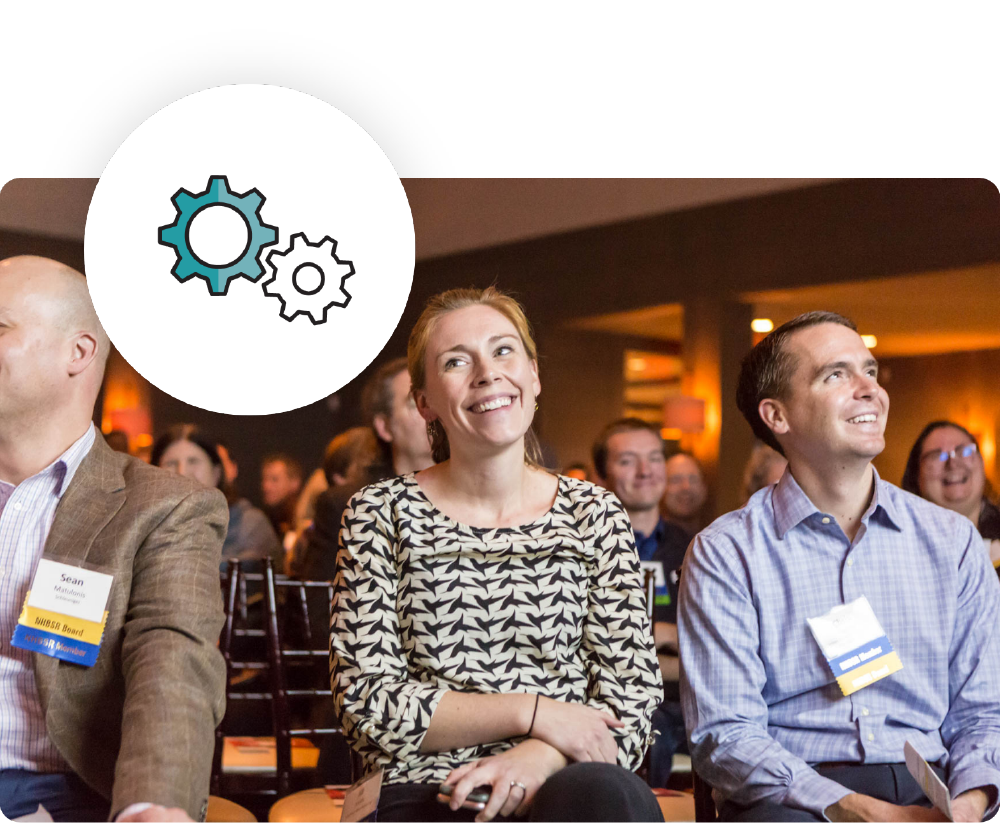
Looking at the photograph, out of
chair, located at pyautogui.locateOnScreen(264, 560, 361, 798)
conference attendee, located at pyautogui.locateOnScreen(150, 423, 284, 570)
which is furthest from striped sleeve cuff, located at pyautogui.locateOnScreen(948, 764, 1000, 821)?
conference attendee, located at pyautogui.locateOnScreen(150, 423, 284, 570)

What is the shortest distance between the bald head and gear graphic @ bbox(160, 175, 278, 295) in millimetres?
252

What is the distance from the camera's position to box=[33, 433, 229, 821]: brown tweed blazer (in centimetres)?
166

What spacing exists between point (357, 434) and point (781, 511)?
2.41 m

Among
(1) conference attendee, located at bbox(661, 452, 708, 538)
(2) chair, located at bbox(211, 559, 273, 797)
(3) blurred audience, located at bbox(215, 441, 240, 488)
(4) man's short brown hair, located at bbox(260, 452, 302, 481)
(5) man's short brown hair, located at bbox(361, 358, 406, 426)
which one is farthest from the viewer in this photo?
(4) man's short brown hair, located at bbox(260, 452, 302, 481)

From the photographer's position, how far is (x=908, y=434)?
3.39 meters

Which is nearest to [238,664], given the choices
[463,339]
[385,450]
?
[385,450]

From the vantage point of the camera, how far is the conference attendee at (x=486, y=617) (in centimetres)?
177

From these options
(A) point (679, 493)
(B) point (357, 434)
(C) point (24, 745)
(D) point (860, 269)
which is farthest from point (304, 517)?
(C) point (24, 745)

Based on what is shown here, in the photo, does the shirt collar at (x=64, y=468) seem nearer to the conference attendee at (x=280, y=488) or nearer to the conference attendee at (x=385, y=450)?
the conference attendee at (x=385, y=450)

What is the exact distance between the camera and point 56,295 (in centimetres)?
197

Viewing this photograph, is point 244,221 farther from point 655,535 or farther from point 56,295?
point 655,535

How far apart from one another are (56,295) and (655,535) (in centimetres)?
196

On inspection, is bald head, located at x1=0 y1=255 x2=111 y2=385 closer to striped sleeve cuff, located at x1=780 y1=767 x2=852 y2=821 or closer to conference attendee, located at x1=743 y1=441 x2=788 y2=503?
striped sleeve cuff, located at x1=780 y1=767 x2=852 y2=821

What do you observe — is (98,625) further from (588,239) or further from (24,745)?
(588,239)
